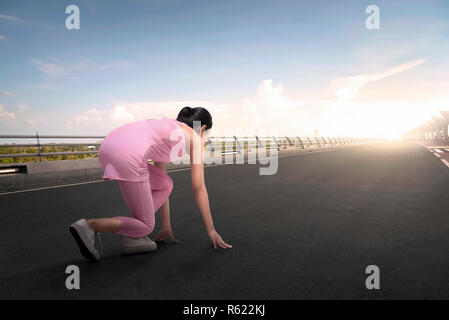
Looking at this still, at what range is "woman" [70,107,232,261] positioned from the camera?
304 centimetres

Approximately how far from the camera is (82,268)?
3.16 meters

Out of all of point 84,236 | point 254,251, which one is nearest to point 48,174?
point 84,236

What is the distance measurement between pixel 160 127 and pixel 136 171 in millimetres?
479

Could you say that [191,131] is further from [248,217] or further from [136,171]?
[248,217]

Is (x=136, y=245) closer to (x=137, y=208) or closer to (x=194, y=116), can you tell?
(x=137, y=208)

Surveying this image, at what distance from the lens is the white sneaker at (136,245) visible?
346 cm

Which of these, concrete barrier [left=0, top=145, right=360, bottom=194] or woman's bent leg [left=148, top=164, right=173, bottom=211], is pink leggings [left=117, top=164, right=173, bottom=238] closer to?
woman's bent leg [left=148, top=164, right=173, bottom=211]

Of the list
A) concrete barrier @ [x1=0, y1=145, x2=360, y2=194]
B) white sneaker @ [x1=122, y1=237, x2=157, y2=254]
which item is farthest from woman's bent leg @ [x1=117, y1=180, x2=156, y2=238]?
concrete barrier @ [x1=0, y1=145, x2=360, y2=194]

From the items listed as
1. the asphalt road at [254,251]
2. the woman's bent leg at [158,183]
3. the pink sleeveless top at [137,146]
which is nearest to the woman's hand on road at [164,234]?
the asphalt road at [254,251]

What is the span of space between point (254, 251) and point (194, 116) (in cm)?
158

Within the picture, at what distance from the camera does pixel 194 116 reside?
3.22 m

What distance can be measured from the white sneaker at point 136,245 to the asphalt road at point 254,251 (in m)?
0.08
